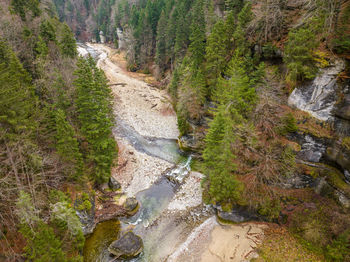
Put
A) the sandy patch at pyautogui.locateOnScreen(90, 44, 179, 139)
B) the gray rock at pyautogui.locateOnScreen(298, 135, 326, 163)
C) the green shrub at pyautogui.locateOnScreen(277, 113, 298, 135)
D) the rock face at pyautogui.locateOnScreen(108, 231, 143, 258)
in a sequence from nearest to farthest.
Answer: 1. the rock face at pyautogui.locateOnScreen(108, 231, 143, 258)
2. the gray rock at pyautogui.locateOnScreen(298, 135, 326, 163)
3. the green shrub at pyautogui.locateOnScreen(277, 113, 298, 135)
4. the sandy patch at pyautogui.locateOnScreen(90, 44, 179, 139)

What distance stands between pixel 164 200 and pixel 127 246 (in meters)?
6.68

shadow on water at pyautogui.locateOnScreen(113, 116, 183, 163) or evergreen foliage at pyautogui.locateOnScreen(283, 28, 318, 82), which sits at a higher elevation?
evergreen foliage at pyautogui.locateOnScreen(283, 28, 318, 82)

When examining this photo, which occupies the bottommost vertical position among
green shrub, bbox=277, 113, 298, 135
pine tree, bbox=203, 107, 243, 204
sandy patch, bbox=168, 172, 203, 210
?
sandy patch, bbox=168, 172, 203, 210

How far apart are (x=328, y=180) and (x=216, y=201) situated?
31.9 feet

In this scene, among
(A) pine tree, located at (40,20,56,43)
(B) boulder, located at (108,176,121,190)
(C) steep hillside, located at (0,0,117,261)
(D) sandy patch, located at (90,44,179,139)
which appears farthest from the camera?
(D) sandy patch, located at (90,44,179,139)

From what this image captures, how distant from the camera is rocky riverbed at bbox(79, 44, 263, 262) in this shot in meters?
16.5

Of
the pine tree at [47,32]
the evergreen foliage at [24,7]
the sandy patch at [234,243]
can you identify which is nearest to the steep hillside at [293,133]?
the sandy patch at [234,243]

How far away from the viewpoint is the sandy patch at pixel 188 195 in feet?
70.0

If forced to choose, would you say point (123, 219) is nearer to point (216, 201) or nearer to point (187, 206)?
point (187, 206)

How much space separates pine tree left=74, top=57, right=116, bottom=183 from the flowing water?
209 inches

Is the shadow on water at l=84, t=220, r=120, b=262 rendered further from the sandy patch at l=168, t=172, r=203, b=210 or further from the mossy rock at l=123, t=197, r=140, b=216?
the sandy patch at l=168, t=172, r=203, b=210

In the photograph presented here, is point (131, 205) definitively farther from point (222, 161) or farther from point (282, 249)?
point (282, 249)

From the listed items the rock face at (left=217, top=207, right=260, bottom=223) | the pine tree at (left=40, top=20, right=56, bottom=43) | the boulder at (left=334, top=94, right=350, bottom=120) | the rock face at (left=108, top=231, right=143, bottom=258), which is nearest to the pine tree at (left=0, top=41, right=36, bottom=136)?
the rock face at (left=108, top=231, right=143, bottom=258)

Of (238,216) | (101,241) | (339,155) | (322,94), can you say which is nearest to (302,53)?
(322,94)
